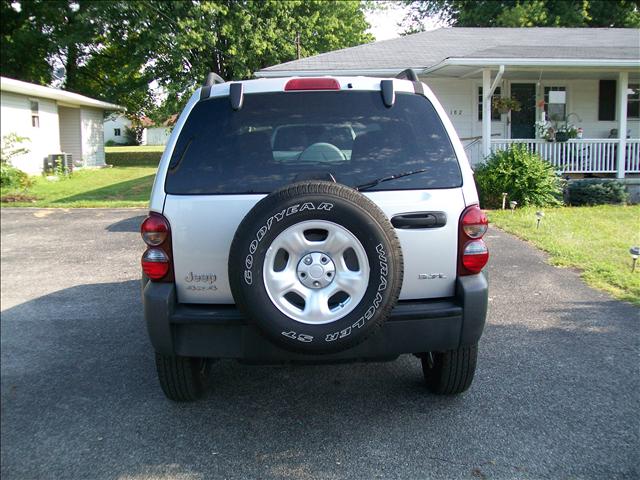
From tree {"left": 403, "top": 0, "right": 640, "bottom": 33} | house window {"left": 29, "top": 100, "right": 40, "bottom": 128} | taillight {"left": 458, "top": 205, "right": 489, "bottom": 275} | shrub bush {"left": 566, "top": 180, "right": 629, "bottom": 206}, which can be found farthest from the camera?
tree {"left": 403, "top": 0, "right": 640, "bottom": 33}

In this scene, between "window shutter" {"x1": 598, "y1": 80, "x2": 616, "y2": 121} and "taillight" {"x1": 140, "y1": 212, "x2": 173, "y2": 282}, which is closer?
"taillight" {"x1": 140, "y1": 212, "x2": 173, "y2": 282}

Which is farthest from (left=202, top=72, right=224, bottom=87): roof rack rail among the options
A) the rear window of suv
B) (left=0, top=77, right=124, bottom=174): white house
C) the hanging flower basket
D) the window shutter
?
(left=0, top=77, right=124, bottom=174): white house

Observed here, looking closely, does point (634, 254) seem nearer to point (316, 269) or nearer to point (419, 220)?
point (419, 220)

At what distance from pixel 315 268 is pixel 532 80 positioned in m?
14.8

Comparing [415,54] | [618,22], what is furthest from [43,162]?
[618,22]

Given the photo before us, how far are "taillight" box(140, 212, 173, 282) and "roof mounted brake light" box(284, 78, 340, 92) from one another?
1074 mm

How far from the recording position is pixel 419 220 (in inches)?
119

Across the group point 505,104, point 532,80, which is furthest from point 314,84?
point 532,80

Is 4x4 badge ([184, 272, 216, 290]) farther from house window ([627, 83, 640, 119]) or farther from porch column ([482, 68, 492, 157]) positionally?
house window ([627, 83, 640, 119])

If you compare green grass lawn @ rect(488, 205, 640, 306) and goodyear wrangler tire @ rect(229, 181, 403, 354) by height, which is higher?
goodyear wrangler tire @ rect(229, 181, 403, 354)

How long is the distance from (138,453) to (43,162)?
771 inches

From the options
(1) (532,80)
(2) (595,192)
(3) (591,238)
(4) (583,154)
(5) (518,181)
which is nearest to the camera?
(3) (591,238)

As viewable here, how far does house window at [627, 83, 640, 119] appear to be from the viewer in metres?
16.2

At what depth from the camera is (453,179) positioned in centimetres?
317
